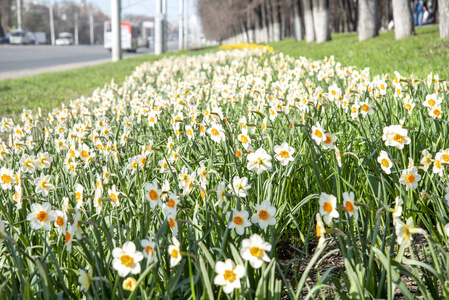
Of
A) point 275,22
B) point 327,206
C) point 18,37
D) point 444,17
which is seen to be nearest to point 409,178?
point 327,206

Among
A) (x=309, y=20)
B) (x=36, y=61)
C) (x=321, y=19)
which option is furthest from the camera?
(x=36, y=61)

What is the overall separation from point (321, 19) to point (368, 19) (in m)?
3.64

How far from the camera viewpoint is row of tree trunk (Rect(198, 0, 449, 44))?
11.0m

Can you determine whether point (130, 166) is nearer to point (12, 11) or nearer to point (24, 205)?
point (24, 205)

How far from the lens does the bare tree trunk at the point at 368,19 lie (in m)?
13.1

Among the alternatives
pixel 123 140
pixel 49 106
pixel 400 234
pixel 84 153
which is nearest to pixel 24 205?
pixel 84 153

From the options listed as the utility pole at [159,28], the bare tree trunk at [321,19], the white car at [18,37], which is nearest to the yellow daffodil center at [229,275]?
the bare tree trunk at [321,19]

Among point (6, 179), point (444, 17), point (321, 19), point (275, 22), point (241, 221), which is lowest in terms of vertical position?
point (241, 221)

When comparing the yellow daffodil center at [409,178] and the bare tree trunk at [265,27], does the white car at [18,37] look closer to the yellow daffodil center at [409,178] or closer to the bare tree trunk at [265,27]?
the bare tree trunk at [265,27]

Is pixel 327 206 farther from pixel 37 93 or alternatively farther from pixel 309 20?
pixel 309 20

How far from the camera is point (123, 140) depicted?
2504mm

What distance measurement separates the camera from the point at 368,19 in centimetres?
1319

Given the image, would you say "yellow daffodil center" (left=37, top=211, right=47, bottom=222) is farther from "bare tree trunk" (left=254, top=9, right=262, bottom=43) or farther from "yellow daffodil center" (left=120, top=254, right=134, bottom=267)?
"bare tree trunk" (left=254, top=9, right=262, bottom=43)

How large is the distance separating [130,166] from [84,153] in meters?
0.32
